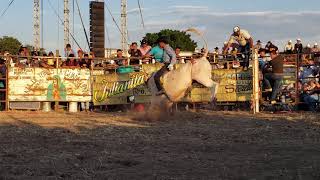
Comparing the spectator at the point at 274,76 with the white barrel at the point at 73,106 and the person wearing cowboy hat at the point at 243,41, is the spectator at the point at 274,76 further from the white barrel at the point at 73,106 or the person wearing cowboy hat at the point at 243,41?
the white barrel at the point at 73,106

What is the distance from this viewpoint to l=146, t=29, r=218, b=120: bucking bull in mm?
14570

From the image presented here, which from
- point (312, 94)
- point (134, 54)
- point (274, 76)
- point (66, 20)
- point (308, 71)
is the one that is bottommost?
point (312, 94)

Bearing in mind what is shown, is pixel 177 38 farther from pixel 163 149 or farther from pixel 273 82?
pixel 163 149

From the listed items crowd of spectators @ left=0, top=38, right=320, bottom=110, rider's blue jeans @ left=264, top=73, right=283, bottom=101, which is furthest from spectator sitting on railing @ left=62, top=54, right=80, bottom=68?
rider's blue jeans @ left=264, top=73, right=283, bottom=101

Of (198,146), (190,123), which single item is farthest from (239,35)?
(198,146)

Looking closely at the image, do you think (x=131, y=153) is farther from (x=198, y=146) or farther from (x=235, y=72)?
(x=235, y=72)

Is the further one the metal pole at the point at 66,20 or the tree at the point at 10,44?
the tree at the point at 10,44

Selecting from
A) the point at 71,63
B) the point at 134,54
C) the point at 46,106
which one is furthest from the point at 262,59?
the point at 46,106

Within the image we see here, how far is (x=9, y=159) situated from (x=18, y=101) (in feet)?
36.4

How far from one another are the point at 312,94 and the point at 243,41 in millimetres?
2565

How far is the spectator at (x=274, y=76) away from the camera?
54.7 ft

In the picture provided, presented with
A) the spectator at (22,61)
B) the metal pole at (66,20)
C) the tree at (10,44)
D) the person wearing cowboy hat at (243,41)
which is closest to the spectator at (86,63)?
the spectator at (22,61)

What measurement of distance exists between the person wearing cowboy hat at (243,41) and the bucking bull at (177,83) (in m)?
2.47

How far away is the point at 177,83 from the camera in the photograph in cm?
1455
